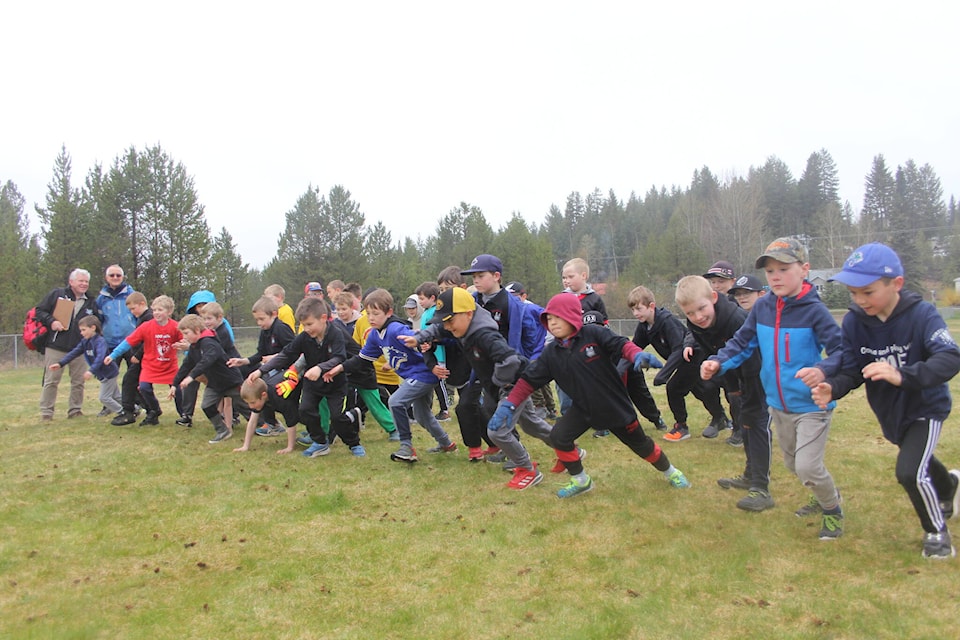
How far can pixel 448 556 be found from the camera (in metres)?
4.43

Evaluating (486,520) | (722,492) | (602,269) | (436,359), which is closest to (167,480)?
(436,359)

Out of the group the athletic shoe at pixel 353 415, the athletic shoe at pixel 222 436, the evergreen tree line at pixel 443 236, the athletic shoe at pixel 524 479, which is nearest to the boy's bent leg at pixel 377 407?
the athletic shoe at pixel 353 415

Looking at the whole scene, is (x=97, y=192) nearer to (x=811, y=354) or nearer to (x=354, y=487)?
(x=354, y=487)

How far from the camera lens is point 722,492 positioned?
18.8ft

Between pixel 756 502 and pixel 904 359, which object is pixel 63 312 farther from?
pixel 904 359

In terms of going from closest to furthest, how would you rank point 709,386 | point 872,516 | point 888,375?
1. point 888,375
2. point 872,516
3. point 709,386

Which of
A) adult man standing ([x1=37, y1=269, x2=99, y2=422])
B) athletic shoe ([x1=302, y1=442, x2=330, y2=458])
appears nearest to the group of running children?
athletic shoe ([x1=302, y1=442, x2=330, y2=458])

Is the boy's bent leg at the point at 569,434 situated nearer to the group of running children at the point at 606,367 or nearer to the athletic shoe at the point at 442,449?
the group of running children at the point at 606,367

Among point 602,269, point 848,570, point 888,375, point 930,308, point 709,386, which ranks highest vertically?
point 602,269

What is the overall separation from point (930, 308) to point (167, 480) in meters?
6.81

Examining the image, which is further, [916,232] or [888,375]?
[916,232]

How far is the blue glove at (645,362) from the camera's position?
474 centimetres

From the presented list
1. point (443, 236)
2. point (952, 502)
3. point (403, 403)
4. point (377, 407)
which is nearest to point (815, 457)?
point (952, 502)

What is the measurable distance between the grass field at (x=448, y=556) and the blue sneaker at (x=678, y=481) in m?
0.15
